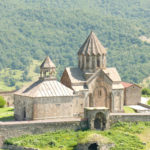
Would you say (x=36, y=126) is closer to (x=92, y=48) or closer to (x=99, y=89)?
(x=99, y=89)

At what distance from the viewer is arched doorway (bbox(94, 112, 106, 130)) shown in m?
53.3

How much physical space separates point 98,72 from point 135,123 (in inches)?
339

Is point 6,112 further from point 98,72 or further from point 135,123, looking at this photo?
point 135,123

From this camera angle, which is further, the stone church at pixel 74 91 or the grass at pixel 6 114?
the grass at pixel 6 114

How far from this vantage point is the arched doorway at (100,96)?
60656 mm

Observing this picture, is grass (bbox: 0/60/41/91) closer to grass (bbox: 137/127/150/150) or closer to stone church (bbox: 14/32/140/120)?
stone church (bbox: 14/32/140/120)

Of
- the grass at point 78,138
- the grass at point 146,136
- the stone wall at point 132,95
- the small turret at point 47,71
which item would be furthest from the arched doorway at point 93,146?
the stone wall at point 132,95

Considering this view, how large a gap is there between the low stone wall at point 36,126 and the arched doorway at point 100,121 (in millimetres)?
1515

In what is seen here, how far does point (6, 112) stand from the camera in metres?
65.0

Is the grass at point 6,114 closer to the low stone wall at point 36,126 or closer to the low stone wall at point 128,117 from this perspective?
the low stone wall at point 36,126

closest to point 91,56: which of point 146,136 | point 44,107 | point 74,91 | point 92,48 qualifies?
point 92,48

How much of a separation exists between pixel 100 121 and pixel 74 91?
21.0ft

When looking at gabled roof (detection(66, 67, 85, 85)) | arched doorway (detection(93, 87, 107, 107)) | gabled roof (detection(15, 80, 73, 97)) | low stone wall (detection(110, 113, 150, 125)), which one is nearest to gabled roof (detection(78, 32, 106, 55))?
gabled roof (detection(66, 67, 85, 85))

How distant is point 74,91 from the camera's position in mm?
58844
